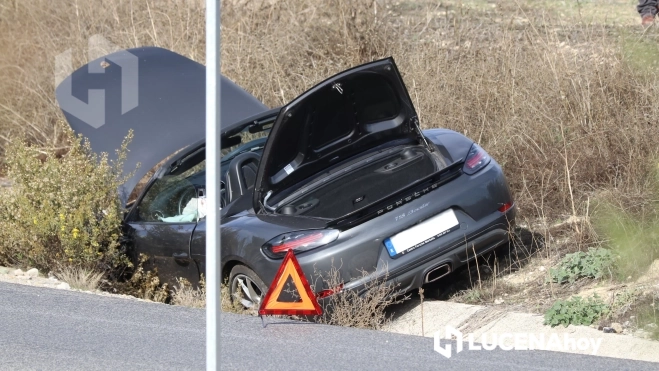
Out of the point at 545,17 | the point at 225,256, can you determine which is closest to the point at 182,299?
the point at 225,256

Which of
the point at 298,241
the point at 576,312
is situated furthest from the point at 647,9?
the point at 298,241

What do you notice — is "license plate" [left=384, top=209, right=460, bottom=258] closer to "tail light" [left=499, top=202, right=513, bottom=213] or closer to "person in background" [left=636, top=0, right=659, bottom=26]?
"tail light" [left=499, top=202, right=513, bottom=213]

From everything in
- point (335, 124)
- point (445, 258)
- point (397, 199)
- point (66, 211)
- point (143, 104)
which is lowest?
point (445, 258)

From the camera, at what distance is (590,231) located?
7.21 m

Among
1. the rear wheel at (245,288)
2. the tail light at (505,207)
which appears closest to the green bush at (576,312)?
the tail light at (505,207)

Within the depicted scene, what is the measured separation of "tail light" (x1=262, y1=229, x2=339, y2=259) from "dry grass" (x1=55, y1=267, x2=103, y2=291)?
71.0 inches

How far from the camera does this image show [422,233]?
6074mm

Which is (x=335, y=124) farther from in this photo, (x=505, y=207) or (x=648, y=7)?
(x=648, y=7)

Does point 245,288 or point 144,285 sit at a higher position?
point 245,288

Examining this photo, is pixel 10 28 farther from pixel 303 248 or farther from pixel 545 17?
pixel 303 248

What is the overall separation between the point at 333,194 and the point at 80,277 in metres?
2.21

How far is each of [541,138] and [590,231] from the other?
1.84 meters

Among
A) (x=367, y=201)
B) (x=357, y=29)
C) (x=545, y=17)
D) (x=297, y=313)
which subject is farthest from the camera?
(x=357, y=29)

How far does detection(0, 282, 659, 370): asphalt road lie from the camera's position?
4773 millimetres
